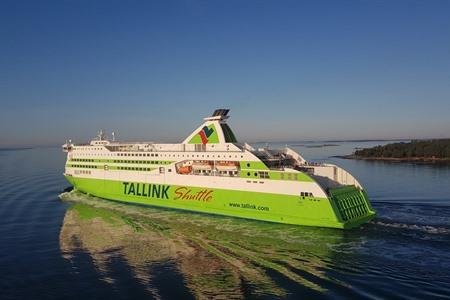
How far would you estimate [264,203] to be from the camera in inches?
906

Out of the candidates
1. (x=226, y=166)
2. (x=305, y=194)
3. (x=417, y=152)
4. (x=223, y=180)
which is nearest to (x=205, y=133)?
(x=226, y=166)

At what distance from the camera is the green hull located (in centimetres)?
2092

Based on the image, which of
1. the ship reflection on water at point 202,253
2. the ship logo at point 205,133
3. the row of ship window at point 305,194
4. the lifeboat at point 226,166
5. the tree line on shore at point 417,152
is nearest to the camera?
the ship reflection on water at point 202,253

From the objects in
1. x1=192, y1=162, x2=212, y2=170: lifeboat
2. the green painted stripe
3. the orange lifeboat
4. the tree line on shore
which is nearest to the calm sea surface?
the orange lifeboat

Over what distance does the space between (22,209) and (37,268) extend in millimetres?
13823

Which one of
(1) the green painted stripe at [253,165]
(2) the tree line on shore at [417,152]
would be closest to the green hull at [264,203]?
(1) the green painted stripe at [253,165]

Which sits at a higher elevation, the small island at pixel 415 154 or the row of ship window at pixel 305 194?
the small island at pixel 415 154

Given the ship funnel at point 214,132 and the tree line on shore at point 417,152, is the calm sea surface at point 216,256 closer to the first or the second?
the ship funnel at point 214,132

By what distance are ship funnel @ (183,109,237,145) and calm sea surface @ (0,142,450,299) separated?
5.81 meters

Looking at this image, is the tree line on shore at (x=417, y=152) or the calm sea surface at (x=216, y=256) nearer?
the calm sea surface at (x=216, y=256)

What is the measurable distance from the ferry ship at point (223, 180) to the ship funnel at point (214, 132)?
7 cm

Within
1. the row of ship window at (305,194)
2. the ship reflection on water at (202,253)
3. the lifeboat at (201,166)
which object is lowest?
the ship reflection on water at (202,253)

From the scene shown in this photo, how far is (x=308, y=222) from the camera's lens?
21359 mm

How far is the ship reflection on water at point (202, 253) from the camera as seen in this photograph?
13039mm
